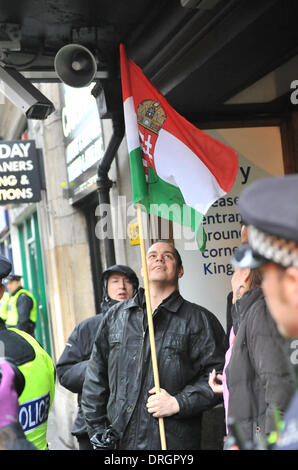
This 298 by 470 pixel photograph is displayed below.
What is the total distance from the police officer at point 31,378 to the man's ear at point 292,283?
1382 mm

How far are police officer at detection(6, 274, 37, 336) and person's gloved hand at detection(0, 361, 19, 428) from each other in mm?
7967

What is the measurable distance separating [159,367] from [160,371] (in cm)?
2

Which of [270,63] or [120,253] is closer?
[270,63]

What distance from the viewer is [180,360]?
378cm

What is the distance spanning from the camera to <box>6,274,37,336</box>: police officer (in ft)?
32.1

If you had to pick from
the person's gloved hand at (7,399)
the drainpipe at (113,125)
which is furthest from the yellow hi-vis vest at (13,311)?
the person's gloved hand at (7,399)

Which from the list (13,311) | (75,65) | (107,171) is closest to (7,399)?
(75,65)

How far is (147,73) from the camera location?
5266mm

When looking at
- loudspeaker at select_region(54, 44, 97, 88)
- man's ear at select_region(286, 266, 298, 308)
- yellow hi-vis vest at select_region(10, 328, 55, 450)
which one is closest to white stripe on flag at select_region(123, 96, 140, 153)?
loudspeaker at select_region(54, 44, 97, 88)

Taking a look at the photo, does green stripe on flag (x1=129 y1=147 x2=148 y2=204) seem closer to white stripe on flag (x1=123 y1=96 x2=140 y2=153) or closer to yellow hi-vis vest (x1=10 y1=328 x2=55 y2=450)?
white stripe on flag (x1=123 y1=96 x2=140 y2=153)

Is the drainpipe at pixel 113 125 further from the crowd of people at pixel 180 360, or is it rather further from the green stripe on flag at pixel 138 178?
the green stripe on flag at pixel 138 178

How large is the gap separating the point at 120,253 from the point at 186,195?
2.91m

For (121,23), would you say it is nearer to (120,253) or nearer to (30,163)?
(120,253)

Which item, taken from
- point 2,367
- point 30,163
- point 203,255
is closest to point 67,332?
point 30,163
